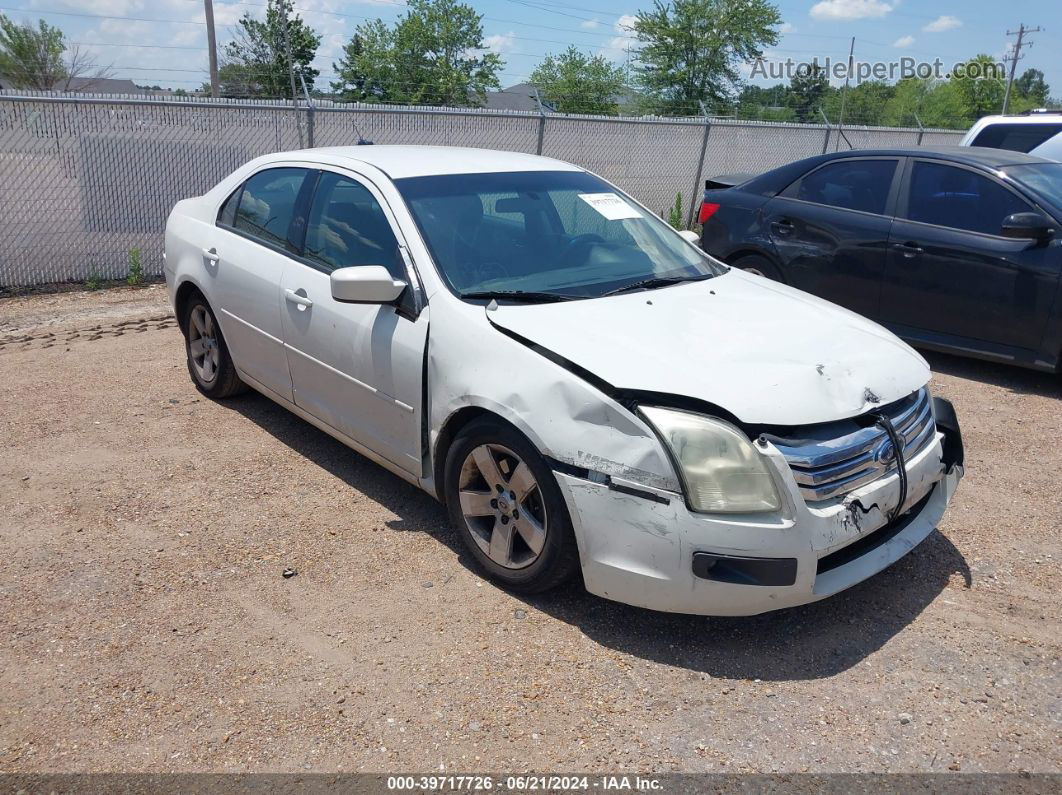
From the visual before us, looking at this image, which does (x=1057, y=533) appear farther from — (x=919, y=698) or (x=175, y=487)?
(x=175, y=487)

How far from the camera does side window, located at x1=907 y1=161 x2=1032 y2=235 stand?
6.57 metres

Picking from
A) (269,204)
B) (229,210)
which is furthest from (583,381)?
(229,210)

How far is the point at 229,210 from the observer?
5.45 meters

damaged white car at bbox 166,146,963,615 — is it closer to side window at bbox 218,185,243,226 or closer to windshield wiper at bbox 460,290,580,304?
windshield wiper at bbox 460,290,580,304

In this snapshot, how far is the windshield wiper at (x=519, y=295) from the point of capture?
3838 millimetres

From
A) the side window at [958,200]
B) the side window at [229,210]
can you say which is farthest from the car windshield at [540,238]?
the side window at [958,200]

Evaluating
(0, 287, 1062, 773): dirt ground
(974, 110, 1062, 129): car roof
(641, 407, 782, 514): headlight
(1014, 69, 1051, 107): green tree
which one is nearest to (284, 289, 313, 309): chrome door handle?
(0, 287, 1062, 773): dirt ground

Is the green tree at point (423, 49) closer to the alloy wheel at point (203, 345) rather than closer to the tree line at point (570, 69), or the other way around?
the tree line at point (570, 69)

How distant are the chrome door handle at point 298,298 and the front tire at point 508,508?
1242 mm

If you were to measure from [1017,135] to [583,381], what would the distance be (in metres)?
8.82

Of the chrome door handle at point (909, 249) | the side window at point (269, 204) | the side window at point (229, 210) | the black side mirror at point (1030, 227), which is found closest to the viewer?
the side window at point (269, 204)

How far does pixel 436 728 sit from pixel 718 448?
1294mm

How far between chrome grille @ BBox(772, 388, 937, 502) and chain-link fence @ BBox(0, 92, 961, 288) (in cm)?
825

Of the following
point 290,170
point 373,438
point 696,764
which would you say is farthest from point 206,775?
point 290,170
